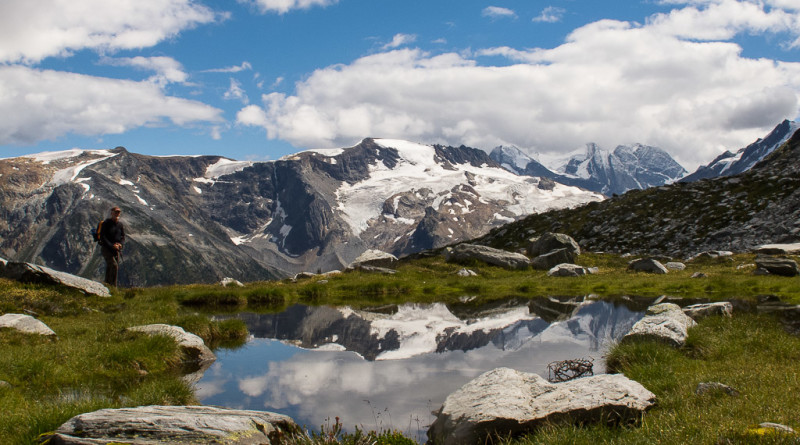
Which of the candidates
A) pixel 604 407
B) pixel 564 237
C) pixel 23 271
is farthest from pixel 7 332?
pixel 564 237

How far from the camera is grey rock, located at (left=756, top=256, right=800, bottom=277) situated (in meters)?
32.3

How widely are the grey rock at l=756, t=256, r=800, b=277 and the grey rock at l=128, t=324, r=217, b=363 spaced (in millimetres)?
31041

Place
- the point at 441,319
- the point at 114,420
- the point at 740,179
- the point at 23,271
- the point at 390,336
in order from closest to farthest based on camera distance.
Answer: the point at 114,420, the point at 390,336, the point at 441,319, the point at 23,271, the point at 740,179

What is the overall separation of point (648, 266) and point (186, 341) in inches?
1283

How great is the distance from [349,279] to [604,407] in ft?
99.4

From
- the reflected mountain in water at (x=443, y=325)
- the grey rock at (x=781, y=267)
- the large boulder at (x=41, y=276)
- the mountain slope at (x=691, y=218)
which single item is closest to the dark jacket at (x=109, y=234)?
the large boulder at (x=41, y=276)

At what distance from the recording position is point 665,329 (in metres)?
15.3

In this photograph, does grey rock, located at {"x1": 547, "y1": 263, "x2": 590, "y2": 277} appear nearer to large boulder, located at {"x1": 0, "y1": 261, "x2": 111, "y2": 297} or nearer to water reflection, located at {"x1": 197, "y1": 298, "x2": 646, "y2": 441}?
water reflection, located at {"x1": 197, "y1": 298, "x2": 646, "y2": 441}

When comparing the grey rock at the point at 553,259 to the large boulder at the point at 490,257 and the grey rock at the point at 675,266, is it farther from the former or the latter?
the grey rock at the point at 675,266

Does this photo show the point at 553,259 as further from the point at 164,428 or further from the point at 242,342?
the point at 164,428

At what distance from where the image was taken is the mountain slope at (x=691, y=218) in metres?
47.9

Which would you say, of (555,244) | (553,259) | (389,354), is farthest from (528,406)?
(555,244)

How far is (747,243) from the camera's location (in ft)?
152

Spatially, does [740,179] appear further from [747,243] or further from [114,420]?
[114,420]
